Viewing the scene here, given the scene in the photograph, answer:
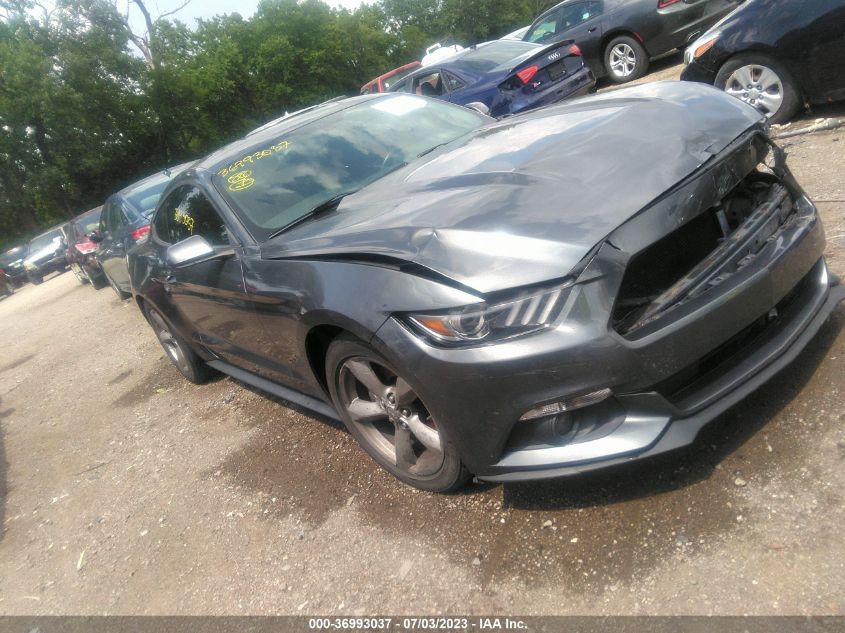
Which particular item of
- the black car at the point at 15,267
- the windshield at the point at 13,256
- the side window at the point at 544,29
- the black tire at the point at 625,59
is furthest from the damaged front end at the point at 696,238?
the windshield at the point at 13,256

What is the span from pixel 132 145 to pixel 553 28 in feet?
78.8

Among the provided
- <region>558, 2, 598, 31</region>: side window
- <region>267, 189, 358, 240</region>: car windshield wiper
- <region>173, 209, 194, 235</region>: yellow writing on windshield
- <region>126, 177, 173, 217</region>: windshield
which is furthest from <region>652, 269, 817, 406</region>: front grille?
<region>558, 2, 598, 31</region>: side window

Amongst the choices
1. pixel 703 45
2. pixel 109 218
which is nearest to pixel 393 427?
pixel 703 45

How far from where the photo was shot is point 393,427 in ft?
9.86

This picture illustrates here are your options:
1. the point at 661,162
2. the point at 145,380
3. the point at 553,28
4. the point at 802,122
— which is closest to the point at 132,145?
the point at 553,28

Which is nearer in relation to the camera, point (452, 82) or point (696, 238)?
point (696, 238)

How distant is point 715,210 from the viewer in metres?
2.46

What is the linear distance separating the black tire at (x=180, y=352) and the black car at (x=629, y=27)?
8.20m

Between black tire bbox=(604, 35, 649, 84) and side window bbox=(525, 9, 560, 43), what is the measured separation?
1.51 metres

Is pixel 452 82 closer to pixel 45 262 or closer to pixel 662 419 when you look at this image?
pixel 662 419

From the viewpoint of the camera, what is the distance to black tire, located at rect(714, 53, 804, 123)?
532cm

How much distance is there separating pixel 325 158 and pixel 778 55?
390 centimetres

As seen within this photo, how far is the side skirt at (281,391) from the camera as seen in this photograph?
10.7ft

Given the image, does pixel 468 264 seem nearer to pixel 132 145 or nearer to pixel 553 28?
pixel 553 28
